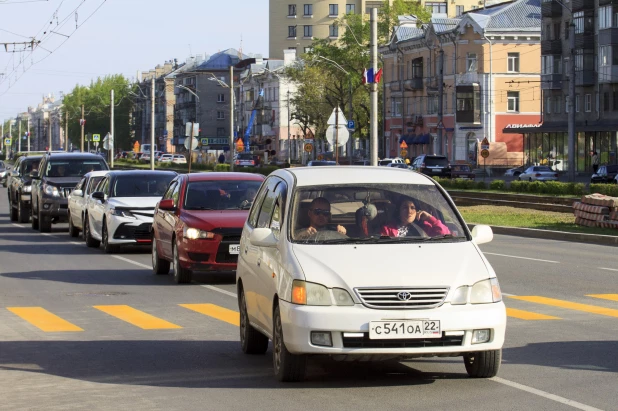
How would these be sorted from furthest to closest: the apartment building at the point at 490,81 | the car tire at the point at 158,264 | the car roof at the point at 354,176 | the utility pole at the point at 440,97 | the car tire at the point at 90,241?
the apartment building at the point at 490,81
the utility pole at the point at 440,97
the car tire at the point at 90,241
the car tire at the point at 158,264
the car roof at the point at 354,176

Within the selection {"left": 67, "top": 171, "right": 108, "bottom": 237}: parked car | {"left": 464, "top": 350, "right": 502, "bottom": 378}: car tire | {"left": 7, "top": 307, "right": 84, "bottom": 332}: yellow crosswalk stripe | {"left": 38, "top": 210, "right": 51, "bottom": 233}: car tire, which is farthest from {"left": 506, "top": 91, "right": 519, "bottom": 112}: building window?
{"left": 464, "top": 350, "right": 502, "bottom": 378}: car tire

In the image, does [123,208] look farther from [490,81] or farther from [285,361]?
[490,81]

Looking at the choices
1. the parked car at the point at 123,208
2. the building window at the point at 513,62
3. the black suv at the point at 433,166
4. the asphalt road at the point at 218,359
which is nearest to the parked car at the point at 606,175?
the black suv at the point at 433,166

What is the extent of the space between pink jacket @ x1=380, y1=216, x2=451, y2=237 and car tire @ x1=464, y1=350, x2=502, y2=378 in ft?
3.24

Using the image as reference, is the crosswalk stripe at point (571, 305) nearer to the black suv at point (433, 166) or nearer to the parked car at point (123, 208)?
the parked car at point (123, 208)

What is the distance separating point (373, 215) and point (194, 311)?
518 cm

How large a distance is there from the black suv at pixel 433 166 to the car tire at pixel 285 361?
63045 millimetres

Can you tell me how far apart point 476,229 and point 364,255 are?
1377 millimetres

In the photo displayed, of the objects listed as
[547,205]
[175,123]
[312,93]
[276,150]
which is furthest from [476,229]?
[175,123]

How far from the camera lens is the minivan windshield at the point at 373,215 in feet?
29.6

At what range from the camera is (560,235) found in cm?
2941

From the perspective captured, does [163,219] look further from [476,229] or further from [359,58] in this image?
[359,58]

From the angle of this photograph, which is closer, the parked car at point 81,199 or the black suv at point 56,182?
the parked car at point 81,199

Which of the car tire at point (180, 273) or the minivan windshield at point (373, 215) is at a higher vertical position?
the minivan windshield at point (373, 215)
